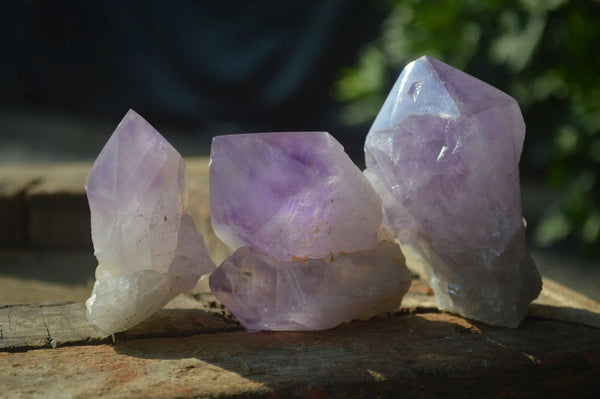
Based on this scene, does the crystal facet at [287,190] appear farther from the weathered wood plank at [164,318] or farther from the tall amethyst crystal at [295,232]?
the weathered wood plank at [164,318]

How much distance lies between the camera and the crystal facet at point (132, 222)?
1.28 metres

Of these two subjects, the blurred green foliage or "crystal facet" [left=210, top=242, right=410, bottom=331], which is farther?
the blurred green foliage

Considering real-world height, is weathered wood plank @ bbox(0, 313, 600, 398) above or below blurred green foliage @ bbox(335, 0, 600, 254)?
below

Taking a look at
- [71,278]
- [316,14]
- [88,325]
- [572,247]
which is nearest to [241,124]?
[316,14]

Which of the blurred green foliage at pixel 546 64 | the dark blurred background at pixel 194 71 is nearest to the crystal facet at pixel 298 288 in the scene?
the blurred green foliage at pixel 546 64

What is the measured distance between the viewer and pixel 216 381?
1132mm

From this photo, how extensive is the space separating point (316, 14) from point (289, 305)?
162 inches

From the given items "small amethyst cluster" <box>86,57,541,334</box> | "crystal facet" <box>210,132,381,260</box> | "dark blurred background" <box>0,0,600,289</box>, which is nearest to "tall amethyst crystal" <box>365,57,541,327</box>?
"small amethyst cluster" <box>86,57,541,334</box>

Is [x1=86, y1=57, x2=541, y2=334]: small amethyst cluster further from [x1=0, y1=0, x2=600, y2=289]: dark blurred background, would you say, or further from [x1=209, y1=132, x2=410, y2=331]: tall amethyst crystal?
[x1=0, y1=0, x2=600, y2=289]: dark blurred background

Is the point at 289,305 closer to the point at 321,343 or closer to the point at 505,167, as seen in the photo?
the point at 321,343

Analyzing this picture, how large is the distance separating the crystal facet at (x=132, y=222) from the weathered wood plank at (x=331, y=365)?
8 centimetres

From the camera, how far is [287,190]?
1298 mm

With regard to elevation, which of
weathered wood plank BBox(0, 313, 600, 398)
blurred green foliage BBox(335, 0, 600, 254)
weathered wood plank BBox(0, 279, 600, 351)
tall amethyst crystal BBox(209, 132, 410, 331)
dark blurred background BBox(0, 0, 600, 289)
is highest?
dark blurred background BBox(0, 0, 600, 289)

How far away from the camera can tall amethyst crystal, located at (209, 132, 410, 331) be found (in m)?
1.30
